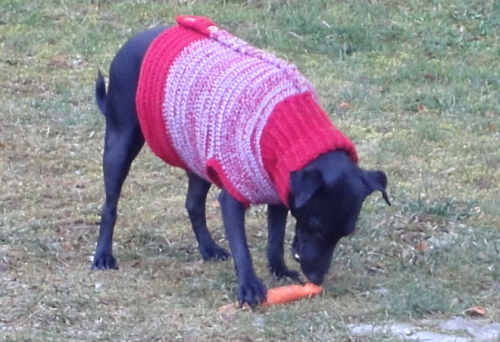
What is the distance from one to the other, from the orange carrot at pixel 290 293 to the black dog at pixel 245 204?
43 mm

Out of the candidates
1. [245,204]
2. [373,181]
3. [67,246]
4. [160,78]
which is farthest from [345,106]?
[373,181]

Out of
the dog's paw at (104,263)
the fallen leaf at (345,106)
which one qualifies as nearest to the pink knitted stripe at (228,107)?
the dog's paw at (104,263)

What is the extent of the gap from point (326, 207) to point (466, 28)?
268 inches

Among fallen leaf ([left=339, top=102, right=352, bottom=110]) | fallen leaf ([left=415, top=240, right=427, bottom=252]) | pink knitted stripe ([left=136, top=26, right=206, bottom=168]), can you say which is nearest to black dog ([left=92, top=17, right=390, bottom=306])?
pink knitted stripe ([left=136, top=26, right=206, bottom=168])

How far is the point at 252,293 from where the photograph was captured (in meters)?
4.84

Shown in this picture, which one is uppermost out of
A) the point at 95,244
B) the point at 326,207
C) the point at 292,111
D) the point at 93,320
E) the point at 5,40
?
the point at 292,111

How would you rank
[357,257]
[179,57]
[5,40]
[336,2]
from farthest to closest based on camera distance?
[336,2] < [5,40] < [357,257] < [179,57]

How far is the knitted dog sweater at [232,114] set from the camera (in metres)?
4.68

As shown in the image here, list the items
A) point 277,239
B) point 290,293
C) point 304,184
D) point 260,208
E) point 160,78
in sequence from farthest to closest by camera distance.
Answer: point 260,208
point 277,239
point 160,78
point 290,293
point 304,184

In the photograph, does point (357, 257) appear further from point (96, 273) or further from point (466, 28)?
point (466, 28)

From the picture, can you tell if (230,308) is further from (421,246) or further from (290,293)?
(421,246)

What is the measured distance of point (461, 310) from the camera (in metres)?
4.82

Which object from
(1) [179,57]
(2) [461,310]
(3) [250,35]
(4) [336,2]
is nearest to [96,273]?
(1) [179,57]

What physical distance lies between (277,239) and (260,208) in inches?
46.7
